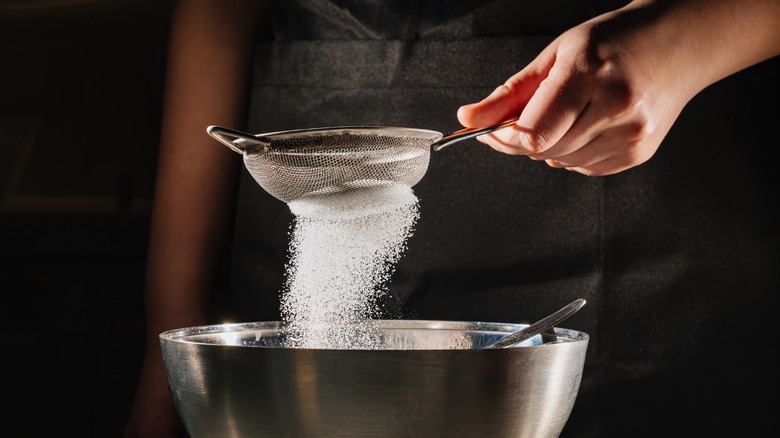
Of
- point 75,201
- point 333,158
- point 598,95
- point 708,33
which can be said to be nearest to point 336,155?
point 333,158

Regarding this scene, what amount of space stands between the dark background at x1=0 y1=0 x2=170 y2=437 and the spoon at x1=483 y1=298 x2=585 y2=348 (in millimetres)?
822

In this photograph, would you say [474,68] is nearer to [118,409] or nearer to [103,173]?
[103,173]

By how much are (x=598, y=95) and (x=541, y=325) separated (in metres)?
0.22

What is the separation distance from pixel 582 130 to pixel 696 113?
345mm

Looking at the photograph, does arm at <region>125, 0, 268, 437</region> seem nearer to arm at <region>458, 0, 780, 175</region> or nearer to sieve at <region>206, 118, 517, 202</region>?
sieve at <region>206, 118, 517, 202</region>

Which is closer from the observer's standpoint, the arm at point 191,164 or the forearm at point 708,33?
the forearm at point 708,33

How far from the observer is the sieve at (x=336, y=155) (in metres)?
0.71

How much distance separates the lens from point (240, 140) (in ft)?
2.33

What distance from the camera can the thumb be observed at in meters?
0.75

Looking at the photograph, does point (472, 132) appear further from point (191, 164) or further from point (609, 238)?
point (191, 164)

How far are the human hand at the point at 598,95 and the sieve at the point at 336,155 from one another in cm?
3

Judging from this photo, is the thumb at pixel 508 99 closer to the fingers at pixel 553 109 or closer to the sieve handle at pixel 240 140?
the fingers at pixel 553 109

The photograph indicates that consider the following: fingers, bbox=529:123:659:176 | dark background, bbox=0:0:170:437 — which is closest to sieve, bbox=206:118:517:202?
fingers, bbox=529:123:659:176

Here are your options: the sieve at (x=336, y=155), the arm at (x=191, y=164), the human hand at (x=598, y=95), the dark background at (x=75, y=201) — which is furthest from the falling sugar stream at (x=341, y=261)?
the dark background at (x=75, y=201)
